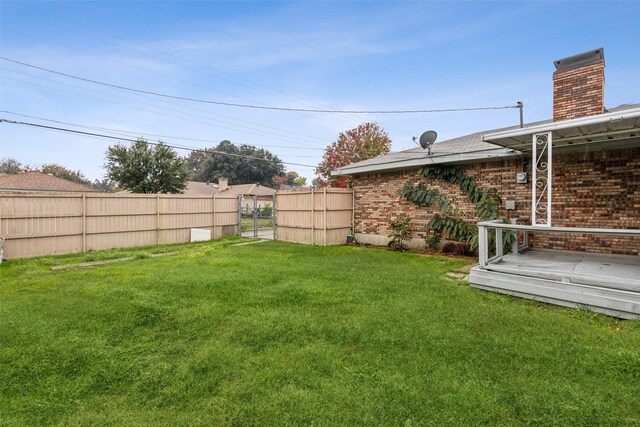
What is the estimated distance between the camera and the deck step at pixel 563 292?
12.8 ft

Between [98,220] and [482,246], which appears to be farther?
[98,220]

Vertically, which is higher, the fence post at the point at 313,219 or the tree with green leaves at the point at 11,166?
the tree with green leaves at the point at 11,166

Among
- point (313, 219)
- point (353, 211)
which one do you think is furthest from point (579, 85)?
point (313, 219)

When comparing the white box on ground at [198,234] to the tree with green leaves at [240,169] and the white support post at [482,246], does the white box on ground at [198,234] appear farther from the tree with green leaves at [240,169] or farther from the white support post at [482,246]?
the tree with green leaves at [240,169]

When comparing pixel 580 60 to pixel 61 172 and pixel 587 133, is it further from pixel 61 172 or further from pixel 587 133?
pixel 61 172

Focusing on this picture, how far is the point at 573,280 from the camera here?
443 cm

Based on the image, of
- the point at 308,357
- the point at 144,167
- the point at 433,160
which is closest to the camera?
the point at 308,357

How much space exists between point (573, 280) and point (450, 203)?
4723mm

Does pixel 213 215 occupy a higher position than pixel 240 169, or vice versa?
pixel 240 169

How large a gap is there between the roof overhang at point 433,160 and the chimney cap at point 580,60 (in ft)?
6.31

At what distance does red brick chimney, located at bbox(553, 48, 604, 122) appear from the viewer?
6301mm

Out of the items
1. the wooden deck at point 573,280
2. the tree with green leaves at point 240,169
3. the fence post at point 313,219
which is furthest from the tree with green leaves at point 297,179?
the wooden deck at point 573,280

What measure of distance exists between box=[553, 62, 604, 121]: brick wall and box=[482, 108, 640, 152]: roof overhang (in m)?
0.79

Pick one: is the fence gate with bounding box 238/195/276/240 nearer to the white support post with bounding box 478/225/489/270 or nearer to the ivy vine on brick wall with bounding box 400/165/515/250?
the ivy vine on brick wall with bounding box 400/165/515/250
